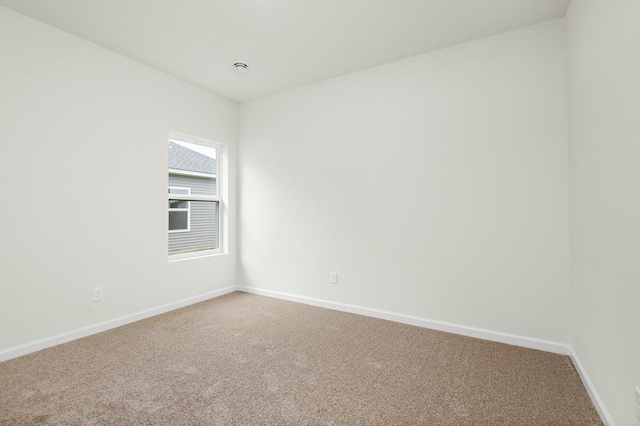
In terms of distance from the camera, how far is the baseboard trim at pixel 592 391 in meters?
1.56

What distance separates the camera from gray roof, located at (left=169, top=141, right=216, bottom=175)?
3611 mm

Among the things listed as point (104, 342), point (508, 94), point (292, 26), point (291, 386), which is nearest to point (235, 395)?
point (291, 386)

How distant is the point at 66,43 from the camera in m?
2.64

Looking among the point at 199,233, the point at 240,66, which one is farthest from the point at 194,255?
the point at 240,66

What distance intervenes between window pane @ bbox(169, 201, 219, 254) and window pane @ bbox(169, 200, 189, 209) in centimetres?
8

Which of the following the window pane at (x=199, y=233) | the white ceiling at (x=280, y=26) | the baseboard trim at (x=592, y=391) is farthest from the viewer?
the window pane at (x=199, y=233)

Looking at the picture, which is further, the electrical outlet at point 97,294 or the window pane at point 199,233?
the window pane at point 199,233

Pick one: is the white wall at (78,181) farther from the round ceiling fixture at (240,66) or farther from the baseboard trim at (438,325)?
the baseboard trim at (438,325)

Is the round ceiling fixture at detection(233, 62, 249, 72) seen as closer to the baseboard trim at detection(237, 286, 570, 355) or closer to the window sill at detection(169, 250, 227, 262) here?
the window sill at detection(169, 250, 227, 262)

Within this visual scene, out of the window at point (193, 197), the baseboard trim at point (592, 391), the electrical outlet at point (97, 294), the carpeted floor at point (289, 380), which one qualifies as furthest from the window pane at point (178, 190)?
the baseboard trim at point (592, 391)

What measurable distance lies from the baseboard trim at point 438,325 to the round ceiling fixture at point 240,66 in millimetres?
2641

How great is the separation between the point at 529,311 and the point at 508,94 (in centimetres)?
179

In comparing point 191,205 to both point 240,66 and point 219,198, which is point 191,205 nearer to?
point 219,198

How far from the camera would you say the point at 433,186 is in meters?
2.92
